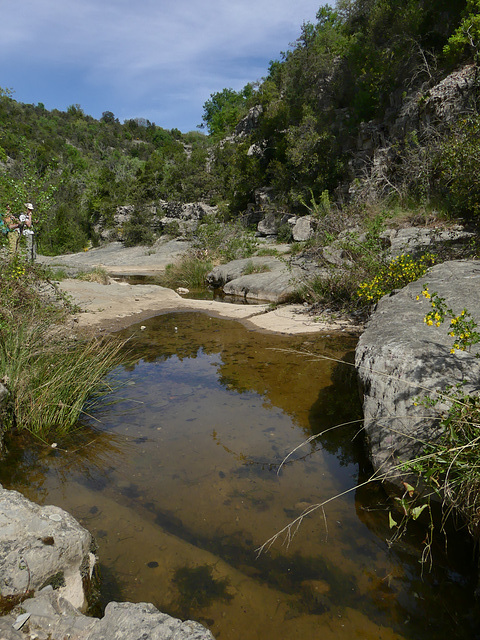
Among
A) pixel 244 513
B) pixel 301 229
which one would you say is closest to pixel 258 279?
pixel 301 229

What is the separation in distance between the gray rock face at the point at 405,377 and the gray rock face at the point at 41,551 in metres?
1.58

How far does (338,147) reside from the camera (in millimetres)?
19516

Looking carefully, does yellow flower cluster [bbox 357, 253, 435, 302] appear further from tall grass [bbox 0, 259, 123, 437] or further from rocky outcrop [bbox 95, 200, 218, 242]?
rocky outcrop [bbox 95, 200, 218, 242]

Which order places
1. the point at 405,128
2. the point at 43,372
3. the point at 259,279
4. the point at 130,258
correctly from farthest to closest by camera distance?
the point at 130,258
the point at 405,128
the point at 259,279
the point at 43,372

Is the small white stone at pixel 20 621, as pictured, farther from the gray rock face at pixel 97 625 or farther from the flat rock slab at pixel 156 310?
the flat rock slab at pixel 156 310

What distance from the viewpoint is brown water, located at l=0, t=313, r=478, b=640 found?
2.16 metres

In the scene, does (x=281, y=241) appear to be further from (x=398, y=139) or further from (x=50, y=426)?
(x=50, y=426)

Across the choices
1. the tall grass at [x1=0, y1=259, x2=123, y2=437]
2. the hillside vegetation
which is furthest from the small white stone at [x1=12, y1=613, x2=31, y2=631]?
the hillside vegetation

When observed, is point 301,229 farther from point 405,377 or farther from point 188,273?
point 405,377

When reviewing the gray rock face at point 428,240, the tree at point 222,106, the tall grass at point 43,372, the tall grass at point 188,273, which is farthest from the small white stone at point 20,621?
the tree at point 222,106

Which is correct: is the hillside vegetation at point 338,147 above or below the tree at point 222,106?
below

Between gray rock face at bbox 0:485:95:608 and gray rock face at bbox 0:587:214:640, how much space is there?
13 centimetres

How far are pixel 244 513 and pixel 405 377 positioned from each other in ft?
4.82

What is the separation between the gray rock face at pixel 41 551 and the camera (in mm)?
1760
